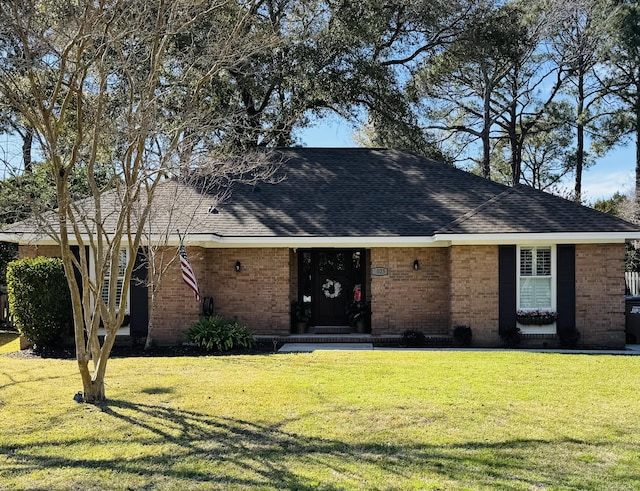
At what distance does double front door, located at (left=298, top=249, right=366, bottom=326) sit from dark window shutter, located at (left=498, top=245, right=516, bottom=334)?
147 inches

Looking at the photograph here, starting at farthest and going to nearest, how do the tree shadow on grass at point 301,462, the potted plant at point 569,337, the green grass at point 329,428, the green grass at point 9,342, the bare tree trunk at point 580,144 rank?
the bare tree trunk at point 580,144 < the green grass at point 9,342 < the potted plant at point 569,337 < the green grass at point 329,428 < the tree shadow on grass at point 301,462

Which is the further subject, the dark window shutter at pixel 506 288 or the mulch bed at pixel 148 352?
the dark window shutter at pixel 506 288

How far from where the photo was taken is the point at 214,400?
7617 millimetres

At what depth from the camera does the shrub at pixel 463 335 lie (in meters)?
13.1

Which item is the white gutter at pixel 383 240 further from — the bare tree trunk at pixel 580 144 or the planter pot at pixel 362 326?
the bare tree trunk at pixel 580 144

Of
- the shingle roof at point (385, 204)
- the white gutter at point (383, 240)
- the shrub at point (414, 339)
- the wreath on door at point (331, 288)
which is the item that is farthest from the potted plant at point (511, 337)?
the wreath on door at point (331, 288)

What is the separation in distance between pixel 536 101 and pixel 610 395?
87.1 feet

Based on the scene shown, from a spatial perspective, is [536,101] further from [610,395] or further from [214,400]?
[214,400]

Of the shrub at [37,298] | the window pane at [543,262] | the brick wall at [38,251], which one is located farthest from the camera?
the brick wall at [38,251]

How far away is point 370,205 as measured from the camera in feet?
50.0

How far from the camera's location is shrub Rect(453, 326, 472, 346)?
13141 mm

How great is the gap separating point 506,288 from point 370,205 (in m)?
4.06

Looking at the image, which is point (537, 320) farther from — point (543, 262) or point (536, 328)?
point (543, 262)

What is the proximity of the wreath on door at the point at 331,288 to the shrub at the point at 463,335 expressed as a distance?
352cm
